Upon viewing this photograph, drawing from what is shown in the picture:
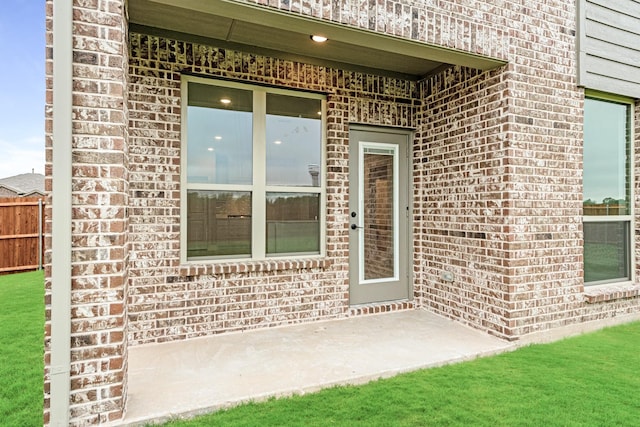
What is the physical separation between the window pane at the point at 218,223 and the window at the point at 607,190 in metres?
3.81

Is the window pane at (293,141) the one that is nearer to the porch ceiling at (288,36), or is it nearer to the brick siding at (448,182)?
the brick siding at (448,182)

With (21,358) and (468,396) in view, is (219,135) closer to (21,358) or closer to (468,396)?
(21,358)

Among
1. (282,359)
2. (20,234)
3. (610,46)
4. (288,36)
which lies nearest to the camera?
(282,359)

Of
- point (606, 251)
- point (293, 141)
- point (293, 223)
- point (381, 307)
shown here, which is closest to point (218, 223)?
point (293, 223)

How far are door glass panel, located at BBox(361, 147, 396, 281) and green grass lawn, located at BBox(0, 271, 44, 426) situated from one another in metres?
3.28

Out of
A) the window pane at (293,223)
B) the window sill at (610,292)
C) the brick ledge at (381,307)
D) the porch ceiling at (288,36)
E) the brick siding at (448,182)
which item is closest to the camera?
the porch ceiling at (288,36)

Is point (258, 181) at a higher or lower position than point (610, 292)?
higher

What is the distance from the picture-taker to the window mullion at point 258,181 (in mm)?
4039

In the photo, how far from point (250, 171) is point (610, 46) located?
429cm

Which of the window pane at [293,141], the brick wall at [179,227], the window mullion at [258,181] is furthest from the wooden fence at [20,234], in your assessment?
the window pane at [293,141]

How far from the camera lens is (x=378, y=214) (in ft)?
15.3

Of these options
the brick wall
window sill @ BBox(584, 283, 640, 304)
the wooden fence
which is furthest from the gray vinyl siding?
the wooden fence

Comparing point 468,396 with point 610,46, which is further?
point 610,46

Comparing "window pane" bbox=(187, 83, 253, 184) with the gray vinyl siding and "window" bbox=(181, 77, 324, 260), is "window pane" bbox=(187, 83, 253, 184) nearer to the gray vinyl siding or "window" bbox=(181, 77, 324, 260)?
"window" bbox=(181, 77, 324, 260)
